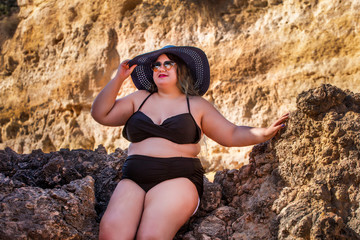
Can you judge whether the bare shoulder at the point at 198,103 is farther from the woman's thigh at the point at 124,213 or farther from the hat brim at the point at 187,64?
the woman's thigh at the point at 124,213

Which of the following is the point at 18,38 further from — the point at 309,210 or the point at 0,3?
the point at 309,210

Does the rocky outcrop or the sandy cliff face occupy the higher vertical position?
the sandy cliff face

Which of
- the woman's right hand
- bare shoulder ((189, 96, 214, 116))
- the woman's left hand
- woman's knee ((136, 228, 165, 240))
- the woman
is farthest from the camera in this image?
the woman's right hand

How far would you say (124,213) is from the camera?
224 cm

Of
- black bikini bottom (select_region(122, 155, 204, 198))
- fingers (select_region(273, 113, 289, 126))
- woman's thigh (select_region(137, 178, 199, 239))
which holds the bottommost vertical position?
woman's thigh (select_region(137, 178, 199, 239))

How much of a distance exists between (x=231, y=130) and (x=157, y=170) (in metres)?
0.59

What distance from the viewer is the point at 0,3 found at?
32.8ft

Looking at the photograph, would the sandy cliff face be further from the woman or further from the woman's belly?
the woman's belly

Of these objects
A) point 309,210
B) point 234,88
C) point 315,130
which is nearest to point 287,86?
point 234,88

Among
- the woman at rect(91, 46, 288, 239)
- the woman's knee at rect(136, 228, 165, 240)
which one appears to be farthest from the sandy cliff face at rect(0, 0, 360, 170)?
the woman's knee at rect(136, 228, 165, 240)

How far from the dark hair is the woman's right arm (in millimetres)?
374

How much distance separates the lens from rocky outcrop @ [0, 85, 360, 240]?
216 cm

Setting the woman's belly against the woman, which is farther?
the woman's belly

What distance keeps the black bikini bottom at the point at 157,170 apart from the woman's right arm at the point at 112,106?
0.38 metres
